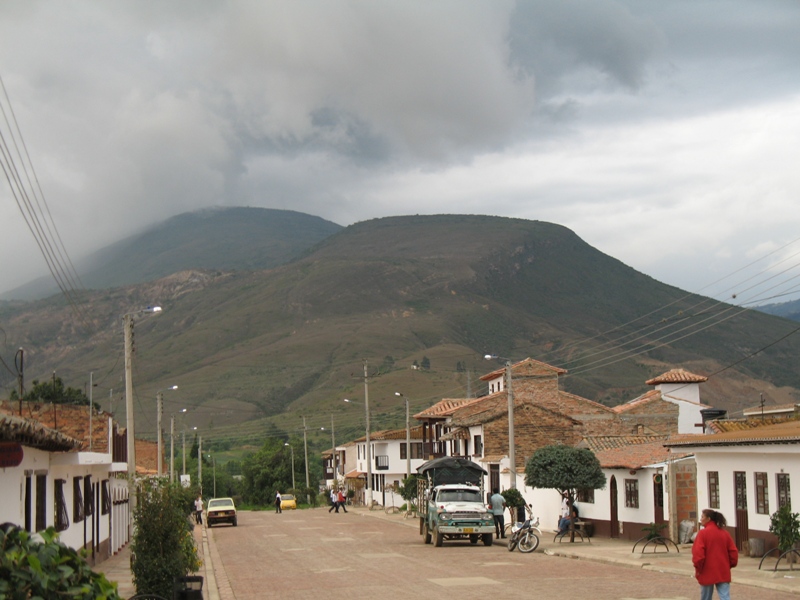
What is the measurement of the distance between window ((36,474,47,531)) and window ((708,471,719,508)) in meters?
18.3

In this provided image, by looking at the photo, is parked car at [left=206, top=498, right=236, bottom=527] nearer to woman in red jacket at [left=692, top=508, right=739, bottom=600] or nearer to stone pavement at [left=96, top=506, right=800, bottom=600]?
stone pavement at [left=96, top=506, right=800, bottom=600]

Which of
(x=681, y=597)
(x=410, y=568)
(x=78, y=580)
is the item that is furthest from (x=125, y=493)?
(x=78, y=580)

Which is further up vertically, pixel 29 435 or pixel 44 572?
pixel 29 435

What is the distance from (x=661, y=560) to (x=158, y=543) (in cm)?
1349

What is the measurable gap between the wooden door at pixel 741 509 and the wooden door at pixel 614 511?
8470mm

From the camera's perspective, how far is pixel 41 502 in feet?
66.4

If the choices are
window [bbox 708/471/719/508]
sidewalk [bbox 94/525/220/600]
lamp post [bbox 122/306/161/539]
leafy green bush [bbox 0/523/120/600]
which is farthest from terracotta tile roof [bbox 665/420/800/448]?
leafy green bush [bbox 0/523/120/600]

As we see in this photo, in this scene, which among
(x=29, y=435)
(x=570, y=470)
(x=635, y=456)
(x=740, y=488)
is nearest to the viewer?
(x=29, y=435)

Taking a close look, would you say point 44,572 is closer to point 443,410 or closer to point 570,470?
point 570,470

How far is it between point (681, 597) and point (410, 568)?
926 cm

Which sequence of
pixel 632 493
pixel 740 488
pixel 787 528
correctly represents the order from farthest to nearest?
pixel 632 493, pixel 740 488, pixel 787 528

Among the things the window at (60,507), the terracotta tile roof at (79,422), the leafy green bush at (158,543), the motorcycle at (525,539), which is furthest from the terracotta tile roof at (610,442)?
the leafy green bush at (158,543)

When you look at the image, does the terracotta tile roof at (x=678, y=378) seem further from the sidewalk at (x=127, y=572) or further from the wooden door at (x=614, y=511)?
the sidewalk at (x=127, y=572)

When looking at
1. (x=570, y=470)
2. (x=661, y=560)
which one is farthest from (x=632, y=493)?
(x=661, y=560)
